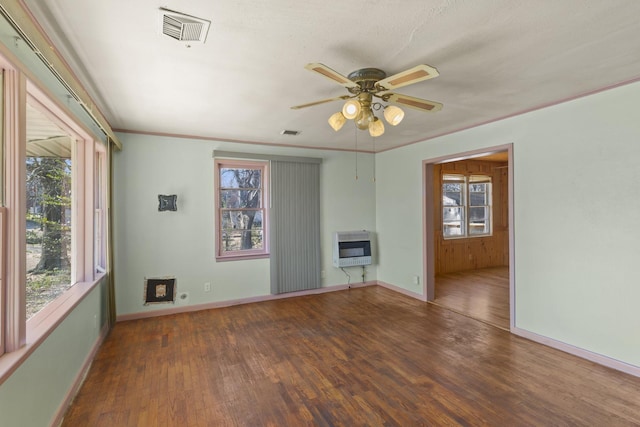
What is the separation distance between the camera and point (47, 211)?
7.52 ft

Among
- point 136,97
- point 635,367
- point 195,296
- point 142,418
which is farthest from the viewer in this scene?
point 195,296

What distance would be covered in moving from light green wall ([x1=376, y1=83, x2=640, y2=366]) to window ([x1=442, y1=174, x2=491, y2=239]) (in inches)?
130

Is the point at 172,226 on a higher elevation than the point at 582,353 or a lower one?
higher

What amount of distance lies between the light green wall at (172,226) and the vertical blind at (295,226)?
0.83 ft

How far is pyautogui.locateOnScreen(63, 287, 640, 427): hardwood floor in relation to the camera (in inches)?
83.5

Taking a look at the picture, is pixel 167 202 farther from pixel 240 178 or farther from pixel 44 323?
pixel 44 323

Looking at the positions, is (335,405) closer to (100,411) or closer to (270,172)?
(100,411)

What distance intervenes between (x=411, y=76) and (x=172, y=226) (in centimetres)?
365

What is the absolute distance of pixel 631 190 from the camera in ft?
8.58

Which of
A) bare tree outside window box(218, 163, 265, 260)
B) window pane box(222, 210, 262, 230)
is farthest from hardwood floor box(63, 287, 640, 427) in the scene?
window pane box(222, 210, 262, 230)

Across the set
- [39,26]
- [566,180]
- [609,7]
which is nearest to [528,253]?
[566,180]

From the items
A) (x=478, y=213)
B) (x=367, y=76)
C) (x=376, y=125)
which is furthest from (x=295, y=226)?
(x=478, y=213)

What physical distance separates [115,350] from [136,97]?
249 cm

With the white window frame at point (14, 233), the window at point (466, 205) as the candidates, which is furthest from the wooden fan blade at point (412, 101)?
the window at point (466, 205)
